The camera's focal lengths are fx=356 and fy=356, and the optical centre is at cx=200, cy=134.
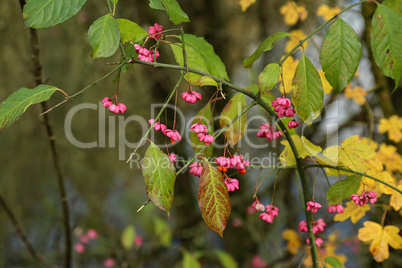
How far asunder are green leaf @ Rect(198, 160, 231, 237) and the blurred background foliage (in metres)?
1.74

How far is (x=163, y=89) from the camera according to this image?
326 centimetres

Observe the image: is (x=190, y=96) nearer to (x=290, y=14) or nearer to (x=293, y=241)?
(x=290, y=14)

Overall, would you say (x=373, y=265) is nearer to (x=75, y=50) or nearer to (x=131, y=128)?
(x=131, y=128)

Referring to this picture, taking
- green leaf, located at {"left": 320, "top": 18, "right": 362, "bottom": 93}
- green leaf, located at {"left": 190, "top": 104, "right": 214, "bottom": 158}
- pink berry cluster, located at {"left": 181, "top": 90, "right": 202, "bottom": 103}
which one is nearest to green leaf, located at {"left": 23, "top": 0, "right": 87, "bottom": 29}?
pink berry cluster, located at {"left": 181, "top": 90, "right": 202, "bottom": 103}

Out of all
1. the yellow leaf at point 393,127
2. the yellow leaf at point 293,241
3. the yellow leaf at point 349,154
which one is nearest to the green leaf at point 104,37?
the yellow leaf at point 349,154

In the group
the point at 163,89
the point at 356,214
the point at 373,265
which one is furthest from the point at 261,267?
the point at 356,214

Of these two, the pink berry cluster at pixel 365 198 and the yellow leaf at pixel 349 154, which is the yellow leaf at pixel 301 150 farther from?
the pink berry cluster at pixel 365 198

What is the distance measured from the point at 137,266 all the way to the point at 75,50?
246 cm

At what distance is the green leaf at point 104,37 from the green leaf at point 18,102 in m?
0.14

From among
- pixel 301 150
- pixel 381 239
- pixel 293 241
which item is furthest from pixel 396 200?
pixel 293 241

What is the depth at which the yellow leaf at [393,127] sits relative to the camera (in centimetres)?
182

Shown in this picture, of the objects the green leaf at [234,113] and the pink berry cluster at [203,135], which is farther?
the green leaf at [234,113]

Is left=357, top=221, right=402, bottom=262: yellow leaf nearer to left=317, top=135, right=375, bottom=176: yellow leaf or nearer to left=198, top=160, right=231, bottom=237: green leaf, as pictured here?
left=317, top=135, right=375, bottom=176: yellow leaf

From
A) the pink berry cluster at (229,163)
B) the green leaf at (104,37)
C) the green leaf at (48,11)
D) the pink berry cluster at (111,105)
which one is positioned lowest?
the pink berry cluster at (229,163)
